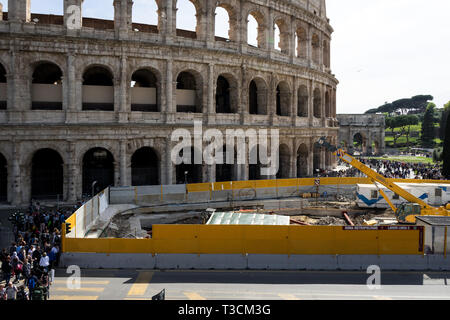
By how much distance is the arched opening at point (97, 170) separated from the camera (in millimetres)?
27281

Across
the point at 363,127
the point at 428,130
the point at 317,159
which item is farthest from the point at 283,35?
the point at 428,130

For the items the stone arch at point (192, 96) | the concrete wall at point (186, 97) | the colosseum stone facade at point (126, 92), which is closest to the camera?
the colosseum stone facade at point (126, 92)

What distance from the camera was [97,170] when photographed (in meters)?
27.7

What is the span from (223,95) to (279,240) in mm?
21217

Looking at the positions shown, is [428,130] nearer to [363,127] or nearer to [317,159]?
[363,127]

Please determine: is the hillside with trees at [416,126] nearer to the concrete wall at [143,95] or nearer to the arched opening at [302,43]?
the arched opening at [302,43]

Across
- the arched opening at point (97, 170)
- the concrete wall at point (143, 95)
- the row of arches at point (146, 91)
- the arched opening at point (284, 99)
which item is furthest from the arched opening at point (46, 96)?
the arched opening at point (284, 99)

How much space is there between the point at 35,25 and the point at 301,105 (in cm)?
2515

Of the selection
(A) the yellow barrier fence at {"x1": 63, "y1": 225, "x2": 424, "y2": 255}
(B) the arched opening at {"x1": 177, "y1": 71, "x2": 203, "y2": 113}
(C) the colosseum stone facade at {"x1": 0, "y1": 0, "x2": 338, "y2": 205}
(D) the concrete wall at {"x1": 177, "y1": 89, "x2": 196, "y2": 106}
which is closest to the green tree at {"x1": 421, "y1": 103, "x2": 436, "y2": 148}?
(C) the colosseum stone facade at {"x1": 0, "y1": 0, "x2": 338, "y2": 205}

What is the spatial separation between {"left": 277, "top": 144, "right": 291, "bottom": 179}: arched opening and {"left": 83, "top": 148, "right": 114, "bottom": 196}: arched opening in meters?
16.3

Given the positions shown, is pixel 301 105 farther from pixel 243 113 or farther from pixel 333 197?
pixel 333 197

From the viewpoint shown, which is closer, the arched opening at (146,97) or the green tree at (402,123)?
the arched opening at (146,97)

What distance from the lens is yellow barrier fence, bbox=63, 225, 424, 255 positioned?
15.4 metres

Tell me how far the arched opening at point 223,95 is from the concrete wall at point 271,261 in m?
20.1
